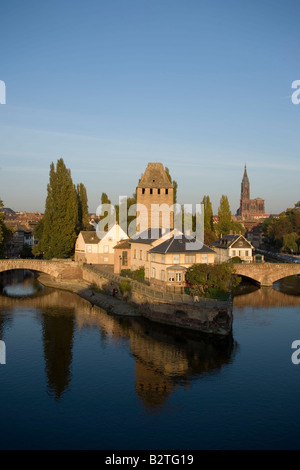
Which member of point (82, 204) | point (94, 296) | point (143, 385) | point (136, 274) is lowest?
point (143, 385)

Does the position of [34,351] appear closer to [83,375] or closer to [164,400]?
[83,375]

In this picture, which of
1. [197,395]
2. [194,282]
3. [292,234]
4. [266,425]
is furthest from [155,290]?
[292,234]

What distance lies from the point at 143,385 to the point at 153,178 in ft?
159

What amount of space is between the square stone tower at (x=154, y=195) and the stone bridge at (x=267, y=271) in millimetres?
15736

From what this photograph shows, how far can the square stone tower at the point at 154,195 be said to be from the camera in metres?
75.4

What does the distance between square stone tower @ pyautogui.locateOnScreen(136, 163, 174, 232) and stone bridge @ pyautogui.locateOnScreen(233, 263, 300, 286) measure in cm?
1574

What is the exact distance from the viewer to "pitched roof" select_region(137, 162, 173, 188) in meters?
75.4

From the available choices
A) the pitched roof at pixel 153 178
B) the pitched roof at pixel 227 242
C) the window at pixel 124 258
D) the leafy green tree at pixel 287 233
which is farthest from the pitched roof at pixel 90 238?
the leafy green tree at pixel 287 233

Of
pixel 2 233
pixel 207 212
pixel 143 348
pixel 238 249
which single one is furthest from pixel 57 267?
pixel 207 212

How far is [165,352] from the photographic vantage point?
127 ft

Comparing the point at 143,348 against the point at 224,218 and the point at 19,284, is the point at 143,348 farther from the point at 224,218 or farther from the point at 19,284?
the point at 224,218

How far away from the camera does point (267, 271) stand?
74.6 metres

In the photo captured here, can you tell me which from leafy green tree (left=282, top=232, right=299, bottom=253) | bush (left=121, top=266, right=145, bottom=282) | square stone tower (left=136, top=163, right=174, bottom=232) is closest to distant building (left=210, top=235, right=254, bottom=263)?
square stone tower (left=136, top=163, right=174, bottom=232)

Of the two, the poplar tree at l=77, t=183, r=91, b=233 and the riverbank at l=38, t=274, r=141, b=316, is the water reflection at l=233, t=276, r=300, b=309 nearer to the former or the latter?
the riverbank at l=38, t=274, r=141, b=316
